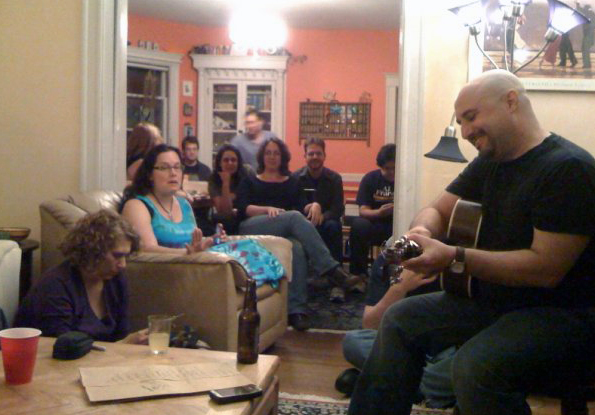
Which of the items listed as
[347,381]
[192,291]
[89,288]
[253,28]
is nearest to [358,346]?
[347,381]

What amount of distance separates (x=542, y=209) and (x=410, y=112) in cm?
177

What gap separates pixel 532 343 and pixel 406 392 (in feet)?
1.39

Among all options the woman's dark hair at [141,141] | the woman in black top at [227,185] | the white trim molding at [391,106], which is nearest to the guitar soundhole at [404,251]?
the woman's dark hair at [141,141]

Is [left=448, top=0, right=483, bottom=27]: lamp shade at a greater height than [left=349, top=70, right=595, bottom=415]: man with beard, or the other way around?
[left=448, top=0, right=483, bottom=27]: lamp shade

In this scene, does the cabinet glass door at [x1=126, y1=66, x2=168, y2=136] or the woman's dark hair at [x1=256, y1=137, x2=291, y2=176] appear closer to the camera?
the woman's dark hair at [x1=256, y1=137, x2=291, y2=176]

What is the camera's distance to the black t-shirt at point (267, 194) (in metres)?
4.81

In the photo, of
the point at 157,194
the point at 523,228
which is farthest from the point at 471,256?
the point at 157,194

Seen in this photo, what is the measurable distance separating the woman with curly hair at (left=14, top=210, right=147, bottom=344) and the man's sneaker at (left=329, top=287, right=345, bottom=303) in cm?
239

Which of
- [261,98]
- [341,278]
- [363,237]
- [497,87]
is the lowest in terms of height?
[341,278]

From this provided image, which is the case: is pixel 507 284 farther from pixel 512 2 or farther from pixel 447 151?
pixel 512 2

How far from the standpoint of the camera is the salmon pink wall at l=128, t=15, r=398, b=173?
8148 millimetres

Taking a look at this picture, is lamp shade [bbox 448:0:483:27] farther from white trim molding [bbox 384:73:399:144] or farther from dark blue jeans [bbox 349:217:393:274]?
white trim molding [bbox 384:73:399:144]

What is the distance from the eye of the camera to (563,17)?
3.02 metres

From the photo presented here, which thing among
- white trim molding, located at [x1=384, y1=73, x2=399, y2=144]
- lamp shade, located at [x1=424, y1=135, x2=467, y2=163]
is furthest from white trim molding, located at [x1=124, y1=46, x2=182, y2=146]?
lamp shade, located at [x1=424, y1=135, x2=467, y2=163]
